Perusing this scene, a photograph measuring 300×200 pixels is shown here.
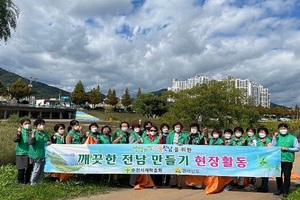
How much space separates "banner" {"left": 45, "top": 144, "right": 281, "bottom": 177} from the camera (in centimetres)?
723

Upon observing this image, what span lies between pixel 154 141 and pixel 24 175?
3.15 meters

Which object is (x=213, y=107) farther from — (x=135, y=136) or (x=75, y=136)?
(x=75, y=136)

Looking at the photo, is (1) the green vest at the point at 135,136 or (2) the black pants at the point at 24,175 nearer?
(2) the black pants at the point at 24,175

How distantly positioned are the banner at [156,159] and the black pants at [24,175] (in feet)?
1.70

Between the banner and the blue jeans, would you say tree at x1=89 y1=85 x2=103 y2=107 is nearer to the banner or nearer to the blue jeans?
the blue jeans

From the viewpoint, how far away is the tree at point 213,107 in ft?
87.1

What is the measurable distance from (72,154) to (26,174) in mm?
1257

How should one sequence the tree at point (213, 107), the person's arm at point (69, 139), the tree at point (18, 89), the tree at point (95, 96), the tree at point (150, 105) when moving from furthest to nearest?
the tree at point (95, 96) → the tree at point (150, 105) → the tree at point (18, 89) → the tree at point (213, 107) → the person's arm at point (69, 139)

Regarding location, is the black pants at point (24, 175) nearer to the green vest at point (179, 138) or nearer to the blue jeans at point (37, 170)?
the blue jeans at point (37, 170)

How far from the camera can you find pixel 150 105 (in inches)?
2817

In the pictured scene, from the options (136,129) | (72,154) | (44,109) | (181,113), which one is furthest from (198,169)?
(44,109)

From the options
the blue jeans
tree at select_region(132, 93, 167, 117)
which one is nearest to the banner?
the blue jeans

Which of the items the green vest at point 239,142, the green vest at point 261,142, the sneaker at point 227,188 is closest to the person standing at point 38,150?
the sneaker at point 227,188

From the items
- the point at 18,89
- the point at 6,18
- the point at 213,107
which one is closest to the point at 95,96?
the point at 18,89
